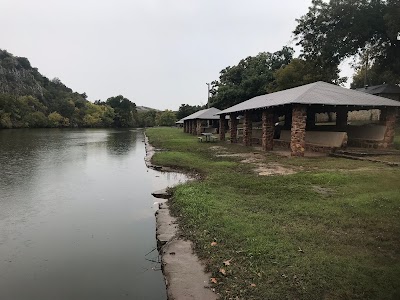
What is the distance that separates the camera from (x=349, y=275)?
13.0 feet

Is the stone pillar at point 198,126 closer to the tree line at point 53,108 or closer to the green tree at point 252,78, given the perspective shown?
the green tree at point 252,78

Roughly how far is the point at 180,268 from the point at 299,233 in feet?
6.89

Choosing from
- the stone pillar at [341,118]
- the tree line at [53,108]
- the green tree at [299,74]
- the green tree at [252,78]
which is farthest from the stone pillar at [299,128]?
the tree line at [53,108]

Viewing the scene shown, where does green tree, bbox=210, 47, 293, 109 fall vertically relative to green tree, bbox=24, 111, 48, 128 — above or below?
above

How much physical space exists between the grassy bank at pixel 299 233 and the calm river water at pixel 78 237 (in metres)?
1.04

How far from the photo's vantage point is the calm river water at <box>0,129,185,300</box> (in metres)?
4.66

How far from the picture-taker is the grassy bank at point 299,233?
3.87 m

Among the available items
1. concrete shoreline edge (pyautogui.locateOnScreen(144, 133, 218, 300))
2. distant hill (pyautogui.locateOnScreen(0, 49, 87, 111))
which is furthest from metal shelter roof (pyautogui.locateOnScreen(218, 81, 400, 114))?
distant hill (pyautogui.locateOnScreen(0, 49, 87, 111))

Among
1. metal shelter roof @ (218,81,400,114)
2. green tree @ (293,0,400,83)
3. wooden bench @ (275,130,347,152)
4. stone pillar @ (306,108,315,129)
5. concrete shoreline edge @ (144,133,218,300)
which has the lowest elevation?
concrete shoreline edge @ (144,133,218,300)

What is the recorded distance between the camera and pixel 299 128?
15.2 meters

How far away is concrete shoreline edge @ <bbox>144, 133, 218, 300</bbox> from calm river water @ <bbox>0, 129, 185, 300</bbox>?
0.25 meters

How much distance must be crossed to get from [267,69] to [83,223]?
38.1m

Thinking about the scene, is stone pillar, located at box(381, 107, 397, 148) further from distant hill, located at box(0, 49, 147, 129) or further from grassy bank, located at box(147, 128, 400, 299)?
distant hill, located at box(0, 49, 147, 129)

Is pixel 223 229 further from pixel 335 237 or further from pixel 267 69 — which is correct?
pixel 267 69
